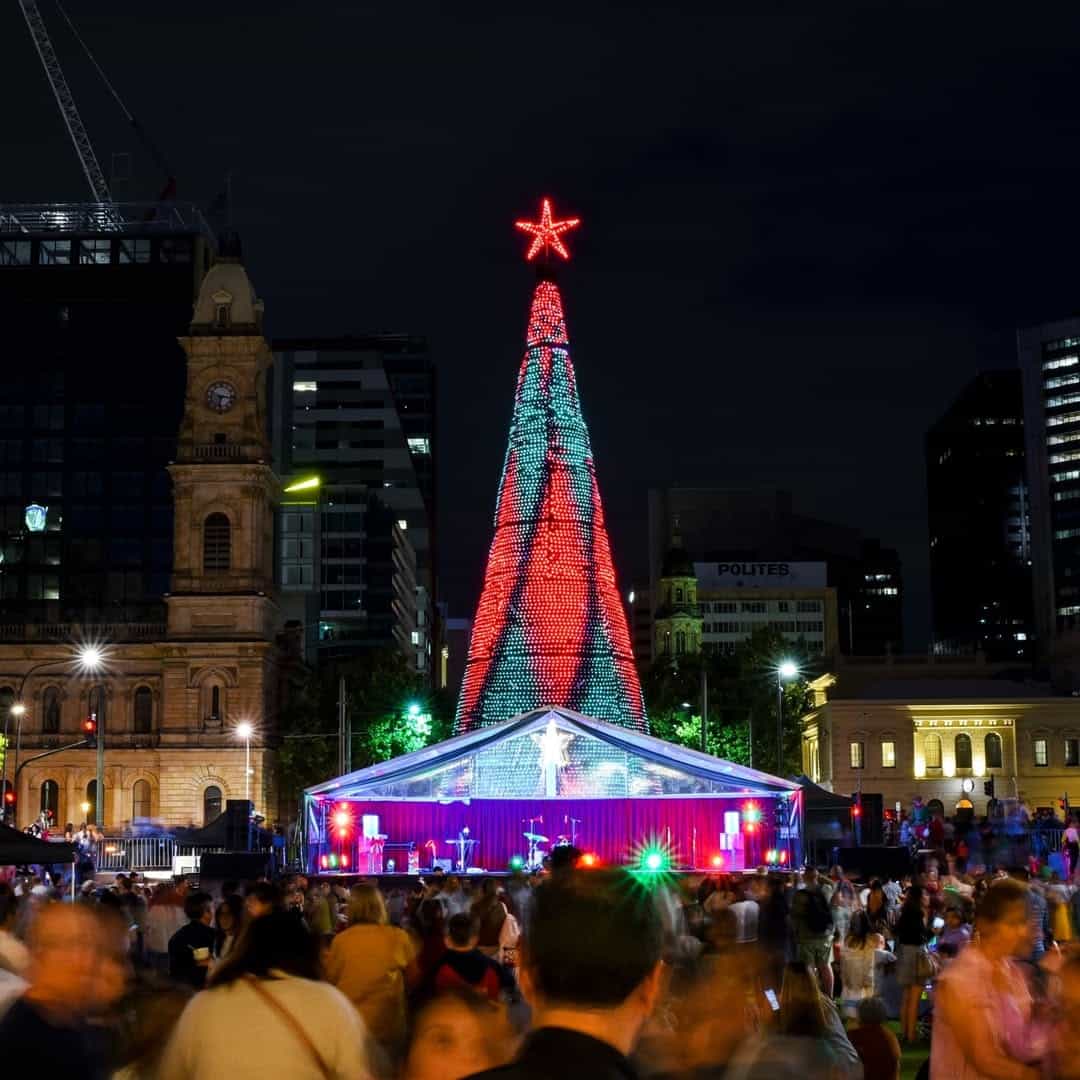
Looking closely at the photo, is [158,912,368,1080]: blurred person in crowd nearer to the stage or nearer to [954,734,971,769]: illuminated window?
the stage

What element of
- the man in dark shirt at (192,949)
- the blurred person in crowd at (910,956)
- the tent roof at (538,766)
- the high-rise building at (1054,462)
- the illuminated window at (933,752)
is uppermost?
the high-rise building at (1054,462)

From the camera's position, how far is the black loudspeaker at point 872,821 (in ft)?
178

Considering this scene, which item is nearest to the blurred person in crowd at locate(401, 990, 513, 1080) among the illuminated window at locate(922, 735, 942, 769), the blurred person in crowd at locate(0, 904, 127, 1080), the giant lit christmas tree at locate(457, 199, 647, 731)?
the blurred person in crowd at locate(0, 904, 127, 1080)

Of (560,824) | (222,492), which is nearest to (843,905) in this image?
(560,824)

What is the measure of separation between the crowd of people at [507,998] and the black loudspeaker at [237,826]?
38386mm

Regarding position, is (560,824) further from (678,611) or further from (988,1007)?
Result: (678,611)

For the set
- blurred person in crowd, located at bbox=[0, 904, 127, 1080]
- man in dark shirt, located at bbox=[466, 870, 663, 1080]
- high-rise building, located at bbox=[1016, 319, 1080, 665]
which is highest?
high-rise building, located at bbox=[1016, 319, 1080, 665]

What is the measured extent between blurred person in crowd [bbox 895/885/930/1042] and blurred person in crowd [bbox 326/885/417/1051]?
913cm

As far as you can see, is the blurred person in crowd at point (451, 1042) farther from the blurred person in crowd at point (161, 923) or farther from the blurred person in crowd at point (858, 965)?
the blurred person in crowd at point (161, 923)

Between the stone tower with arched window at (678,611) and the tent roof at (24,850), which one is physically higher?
the stone tower with arched window at (678,611)

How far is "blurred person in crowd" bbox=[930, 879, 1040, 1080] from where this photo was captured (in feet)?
26.6

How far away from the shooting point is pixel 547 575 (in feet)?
185

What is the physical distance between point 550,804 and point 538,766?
2.34 metres

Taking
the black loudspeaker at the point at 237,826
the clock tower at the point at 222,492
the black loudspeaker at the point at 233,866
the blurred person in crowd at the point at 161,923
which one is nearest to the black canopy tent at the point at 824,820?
the black loudspeaker at the point at 233,866
